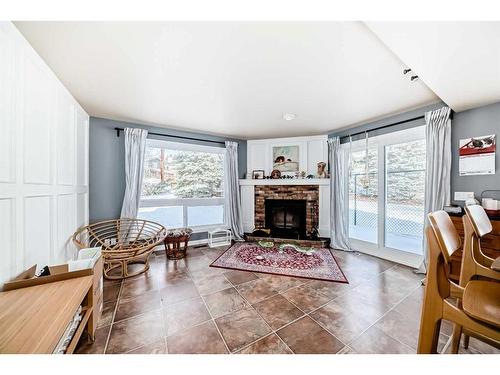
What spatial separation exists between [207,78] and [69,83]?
150 cm

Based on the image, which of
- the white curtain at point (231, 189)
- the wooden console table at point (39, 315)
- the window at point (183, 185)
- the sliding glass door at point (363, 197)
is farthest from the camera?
the white curtain at point (231, 189)

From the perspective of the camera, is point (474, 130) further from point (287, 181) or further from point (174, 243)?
point (174, 243)

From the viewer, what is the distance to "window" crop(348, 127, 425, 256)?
2721 mm

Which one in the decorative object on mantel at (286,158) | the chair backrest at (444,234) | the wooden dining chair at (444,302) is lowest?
the wooden dining chair at (444,302)

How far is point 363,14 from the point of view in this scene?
89 cm

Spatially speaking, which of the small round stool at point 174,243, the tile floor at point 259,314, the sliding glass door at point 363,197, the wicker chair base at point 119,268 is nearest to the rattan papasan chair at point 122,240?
the wicker chair base at point 119,268

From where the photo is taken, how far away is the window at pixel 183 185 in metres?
3.43

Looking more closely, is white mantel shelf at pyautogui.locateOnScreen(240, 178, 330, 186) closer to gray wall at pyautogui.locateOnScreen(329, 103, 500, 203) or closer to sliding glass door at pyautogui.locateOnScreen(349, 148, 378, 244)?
sliding glass door at pyautogui.locateOnScreen(349, 148, 378, 244)

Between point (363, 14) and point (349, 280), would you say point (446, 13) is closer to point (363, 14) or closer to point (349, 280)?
point (363, 14)

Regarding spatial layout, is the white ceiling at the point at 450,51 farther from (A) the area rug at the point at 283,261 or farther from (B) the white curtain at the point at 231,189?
(B) the white curtain at the point at 231,189

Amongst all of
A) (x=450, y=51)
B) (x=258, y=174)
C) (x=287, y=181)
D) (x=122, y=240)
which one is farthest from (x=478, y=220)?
(x=122, y=240)

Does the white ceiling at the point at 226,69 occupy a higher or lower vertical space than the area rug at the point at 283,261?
higher

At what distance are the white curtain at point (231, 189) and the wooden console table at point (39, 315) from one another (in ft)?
9.21

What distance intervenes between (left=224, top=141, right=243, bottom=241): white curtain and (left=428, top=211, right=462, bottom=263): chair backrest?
11.0ft
